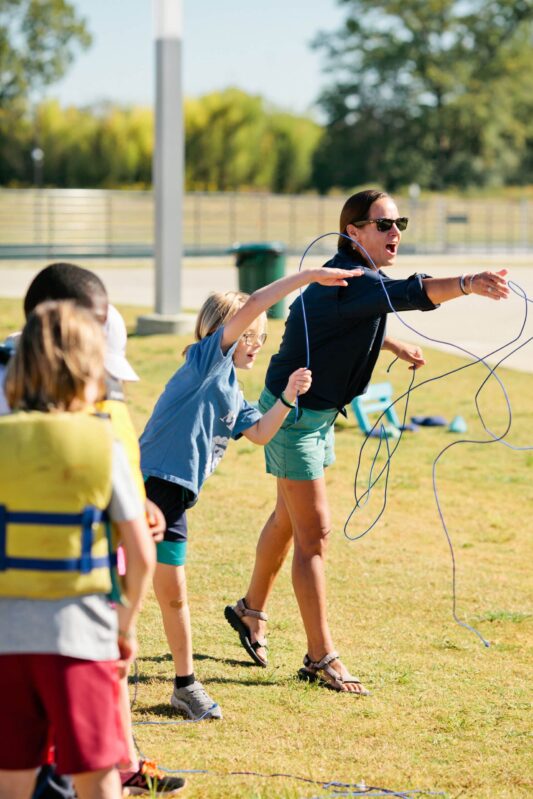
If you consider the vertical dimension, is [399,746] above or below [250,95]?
below

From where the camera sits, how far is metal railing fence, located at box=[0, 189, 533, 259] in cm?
3634

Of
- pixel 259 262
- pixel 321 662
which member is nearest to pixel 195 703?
pixel 321 662

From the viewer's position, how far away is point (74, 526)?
2.55 m

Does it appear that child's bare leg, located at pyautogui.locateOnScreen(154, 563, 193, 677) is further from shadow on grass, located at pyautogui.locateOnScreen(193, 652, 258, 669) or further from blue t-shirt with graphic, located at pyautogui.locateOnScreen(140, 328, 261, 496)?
shadow on grass, located at pyautogui.locateOnScreen(193, 652, 258, 669)

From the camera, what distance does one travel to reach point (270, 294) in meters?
3.77

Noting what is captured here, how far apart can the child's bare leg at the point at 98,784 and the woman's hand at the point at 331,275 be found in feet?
5.73

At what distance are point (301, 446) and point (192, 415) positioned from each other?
0.66m

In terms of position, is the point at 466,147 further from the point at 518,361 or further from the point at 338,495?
the point at 338,495

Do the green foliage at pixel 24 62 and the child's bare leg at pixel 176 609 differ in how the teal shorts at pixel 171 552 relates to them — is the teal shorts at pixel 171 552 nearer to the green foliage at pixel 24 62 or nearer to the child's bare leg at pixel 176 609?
the child's bare leg at pixel 176 609

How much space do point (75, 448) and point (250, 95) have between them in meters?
64.4

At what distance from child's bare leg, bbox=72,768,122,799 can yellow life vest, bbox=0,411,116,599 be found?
418mm

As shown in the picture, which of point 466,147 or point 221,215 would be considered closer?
point 221,215

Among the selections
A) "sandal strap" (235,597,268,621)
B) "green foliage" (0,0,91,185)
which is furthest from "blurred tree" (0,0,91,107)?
"sandal strap" (235,597,268,621)

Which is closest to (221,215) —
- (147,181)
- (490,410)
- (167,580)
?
(147,181)
